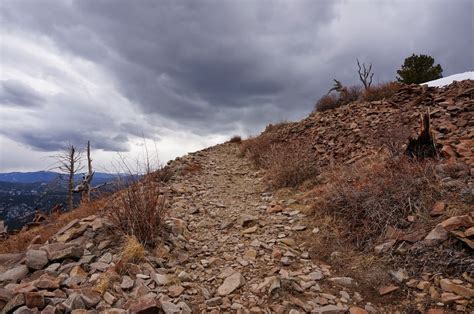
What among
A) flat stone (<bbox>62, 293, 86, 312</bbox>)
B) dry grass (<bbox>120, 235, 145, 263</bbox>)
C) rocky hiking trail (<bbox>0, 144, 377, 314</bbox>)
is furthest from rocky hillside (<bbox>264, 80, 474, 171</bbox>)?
flat stone (<bbox>62, 293, 86, 312</bbox>)

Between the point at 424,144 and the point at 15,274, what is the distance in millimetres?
6783

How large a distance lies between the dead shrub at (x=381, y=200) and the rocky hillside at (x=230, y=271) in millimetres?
274

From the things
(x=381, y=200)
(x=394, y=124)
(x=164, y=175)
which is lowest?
(x=381, y=200)

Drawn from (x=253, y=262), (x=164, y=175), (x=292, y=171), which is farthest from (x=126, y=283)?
(x=164, y=175)

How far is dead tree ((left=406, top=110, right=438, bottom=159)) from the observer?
17.7 feet

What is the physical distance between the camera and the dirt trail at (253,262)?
2.99 m

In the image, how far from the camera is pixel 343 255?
12.2 feet

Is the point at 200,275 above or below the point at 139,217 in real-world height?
below

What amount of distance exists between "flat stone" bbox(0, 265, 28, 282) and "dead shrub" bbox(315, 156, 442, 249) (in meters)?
4.15

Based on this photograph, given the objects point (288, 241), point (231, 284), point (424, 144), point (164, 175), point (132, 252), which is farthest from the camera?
point (164, 175)

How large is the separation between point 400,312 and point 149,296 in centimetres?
238

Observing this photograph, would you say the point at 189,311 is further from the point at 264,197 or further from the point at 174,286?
the point at 264,197

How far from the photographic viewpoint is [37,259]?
357cm

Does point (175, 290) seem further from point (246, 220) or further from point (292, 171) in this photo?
point (292, 171)
